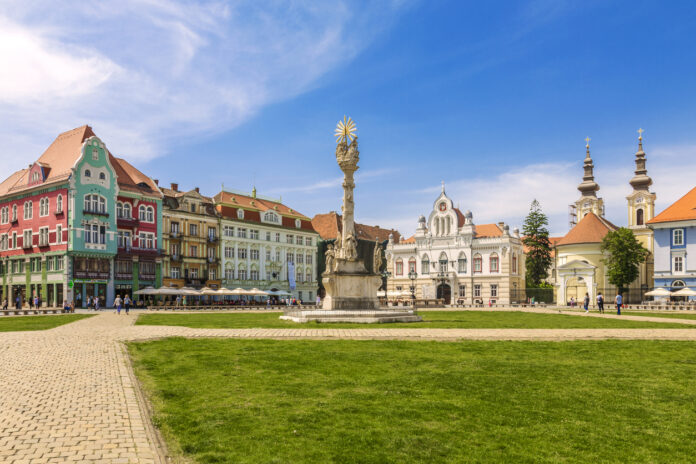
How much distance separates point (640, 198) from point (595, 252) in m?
17.8

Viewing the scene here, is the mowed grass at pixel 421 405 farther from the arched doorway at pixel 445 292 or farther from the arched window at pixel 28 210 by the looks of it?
the arched doorway at pixel 445 292

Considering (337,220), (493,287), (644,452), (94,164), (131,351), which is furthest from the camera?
(337,220)

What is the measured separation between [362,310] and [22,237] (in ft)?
157

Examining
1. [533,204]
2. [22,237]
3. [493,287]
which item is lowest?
[493,287]

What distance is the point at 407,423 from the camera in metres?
7.86

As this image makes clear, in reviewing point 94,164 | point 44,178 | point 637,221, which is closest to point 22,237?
point 44,178

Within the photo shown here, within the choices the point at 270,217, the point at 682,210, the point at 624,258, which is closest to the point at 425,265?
the point at 270,217

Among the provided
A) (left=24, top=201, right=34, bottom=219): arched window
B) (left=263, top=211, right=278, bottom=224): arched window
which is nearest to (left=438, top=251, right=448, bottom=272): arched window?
(left=263, top=211, right=278, bottom=224): arched window

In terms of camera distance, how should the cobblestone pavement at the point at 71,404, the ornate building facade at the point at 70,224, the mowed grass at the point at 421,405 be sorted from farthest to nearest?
the ornate building facade at the point at 70,224 < the mowed grass at the point at 421,405 < the cobblestone pavement at the point at 71,404

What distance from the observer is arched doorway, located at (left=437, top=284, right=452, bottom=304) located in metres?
82.3

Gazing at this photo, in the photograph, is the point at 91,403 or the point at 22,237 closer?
the point at 91,403

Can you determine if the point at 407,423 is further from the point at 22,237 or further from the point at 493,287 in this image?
the point at 493,287

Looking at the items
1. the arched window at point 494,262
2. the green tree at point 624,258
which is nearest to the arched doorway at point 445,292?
the arched window at point 494,262

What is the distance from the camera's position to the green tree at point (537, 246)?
8162cm
